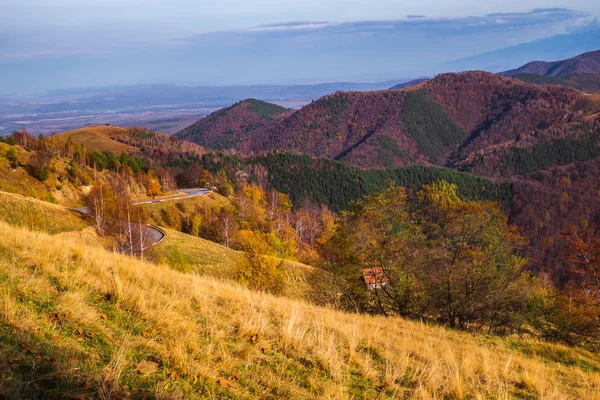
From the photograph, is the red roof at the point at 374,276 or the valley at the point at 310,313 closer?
the valley at the point at 310,313

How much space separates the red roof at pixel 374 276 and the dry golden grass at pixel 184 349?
9.54 metres

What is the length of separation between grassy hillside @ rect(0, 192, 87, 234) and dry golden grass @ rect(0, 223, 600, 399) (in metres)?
28.1

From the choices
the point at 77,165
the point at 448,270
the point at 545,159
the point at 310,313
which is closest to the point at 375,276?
the point at 448,270

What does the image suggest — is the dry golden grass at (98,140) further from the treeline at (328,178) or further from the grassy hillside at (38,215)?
the grassy hillside at (38,215)

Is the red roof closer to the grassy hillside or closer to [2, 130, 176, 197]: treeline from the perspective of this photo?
the grassy hillside

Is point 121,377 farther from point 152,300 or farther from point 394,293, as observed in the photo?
point 394,293

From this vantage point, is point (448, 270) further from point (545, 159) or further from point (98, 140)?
point (545, 159)

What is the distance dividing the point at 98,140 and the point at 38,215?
127 m

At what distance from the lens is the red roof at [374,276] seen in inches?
725

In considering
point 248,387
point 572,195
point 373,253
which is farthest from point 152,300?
point 572,195

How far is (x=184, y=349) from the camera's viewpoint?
5098mm

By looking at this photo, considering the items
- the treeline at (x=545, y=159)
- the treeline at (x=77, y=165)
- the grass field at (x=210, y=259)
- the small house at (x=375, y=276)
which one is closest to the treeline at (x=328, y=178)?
the treeline at (x=77, y=165)

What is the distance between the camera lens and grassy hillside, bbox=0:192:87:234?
31172 mm

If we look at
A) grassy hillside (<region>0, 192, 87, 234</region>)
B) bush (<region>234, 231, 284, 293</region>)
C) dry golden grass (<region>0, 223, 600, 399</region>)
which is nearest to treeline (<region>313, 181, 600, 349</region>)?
dry golden grass (<region>0, 223, 600, 399</region>)
